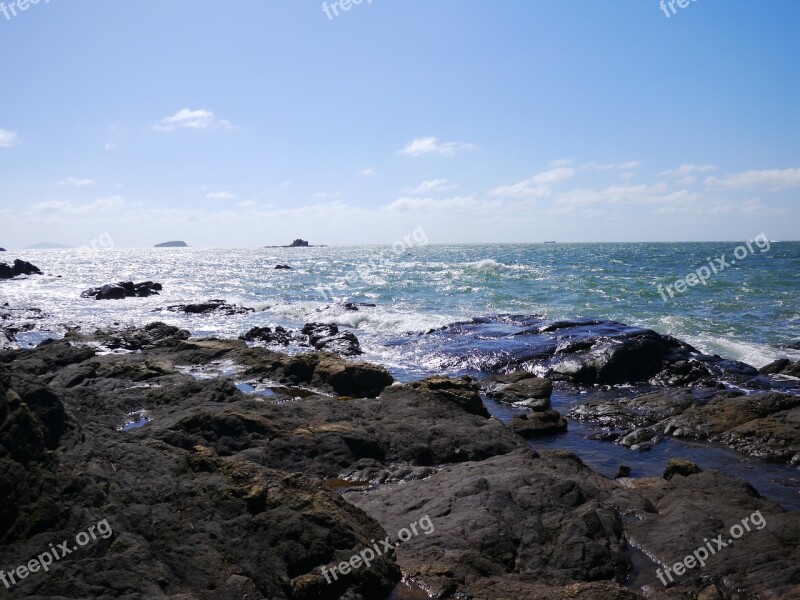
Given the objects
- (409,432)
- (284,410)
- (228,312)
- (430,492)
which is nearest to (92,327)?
(228,312)

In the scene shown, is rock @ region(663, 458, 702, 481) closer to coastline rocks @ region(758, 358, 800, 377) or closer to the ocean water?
the ocean water

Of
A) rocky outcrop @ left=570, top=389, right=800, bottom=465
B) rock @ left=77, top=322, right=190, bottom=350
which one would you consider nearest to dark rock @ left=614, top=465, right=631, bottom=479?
rocky outcrop @ left=570, top=389, right=800, bottom=465

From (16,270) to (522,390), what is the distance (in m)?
79.7

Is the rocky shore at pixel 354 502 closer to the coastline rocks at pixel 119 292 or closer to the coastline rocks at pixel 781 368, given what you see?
the coastline rocks at pixel 781 368

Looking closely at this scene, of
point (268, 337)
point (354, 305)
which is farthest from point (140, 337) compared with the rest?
point (354, 305)

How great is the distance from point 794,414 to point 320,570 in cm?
1190

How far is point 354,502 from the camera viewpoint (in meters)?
8.20

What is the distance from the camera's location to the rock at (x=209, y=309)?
36.7m

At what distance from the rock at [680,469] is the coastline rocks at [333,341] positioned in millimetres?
15010

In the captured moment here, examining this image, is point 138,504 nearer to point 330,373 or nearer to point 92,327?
point 330,373

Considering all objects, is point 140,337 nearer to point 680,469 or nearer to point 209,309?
point 209,309

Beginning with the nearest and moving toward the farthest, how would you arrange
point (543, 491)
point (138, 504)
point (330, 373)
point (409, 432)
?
point (138, 504)
point (543, 491)
point (409, 432)
point (330, 373)

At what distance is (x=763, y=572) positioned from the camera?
622 cm

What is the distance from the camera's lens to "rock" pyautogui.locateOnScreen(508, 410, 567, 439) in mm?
12859
